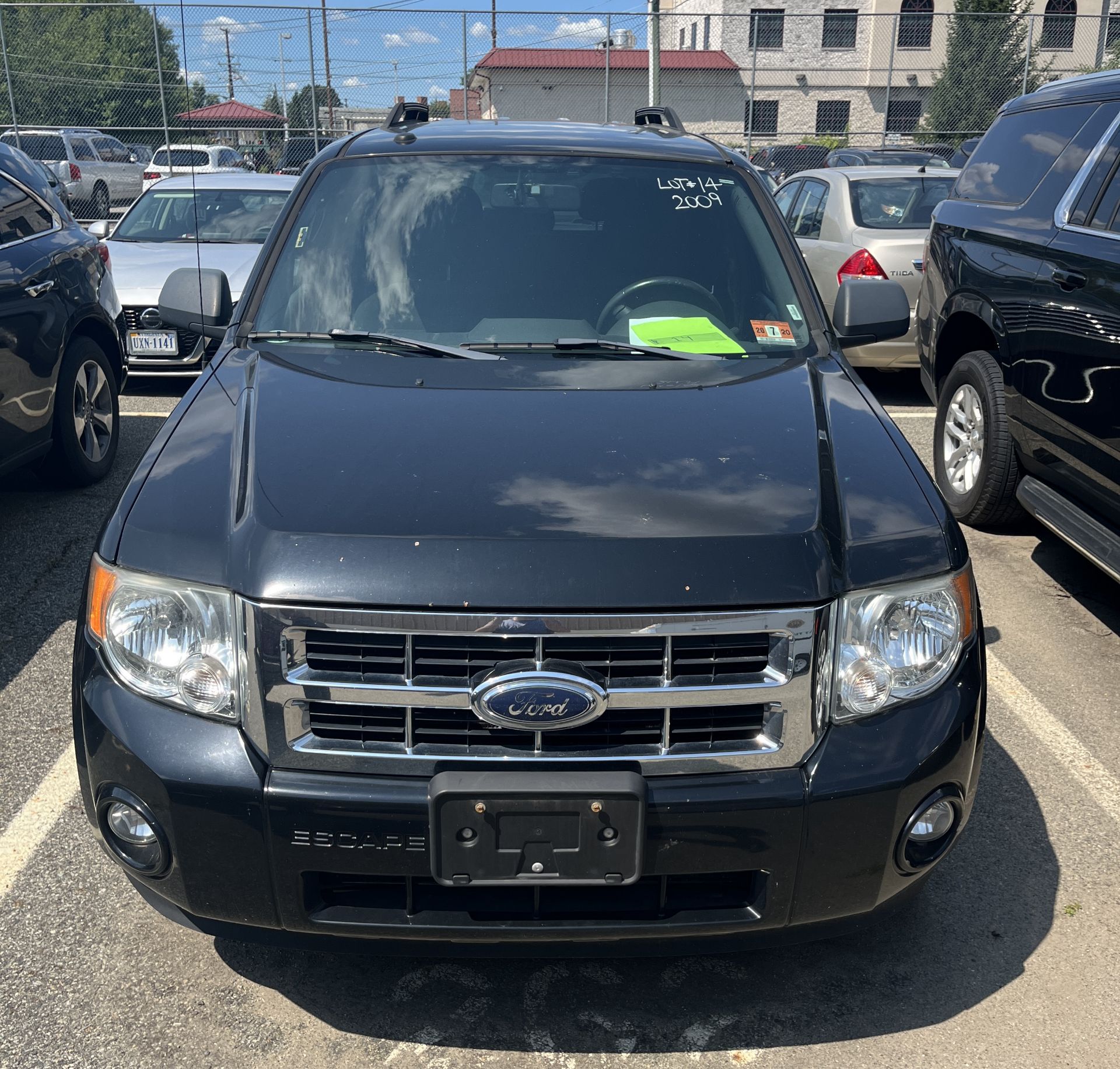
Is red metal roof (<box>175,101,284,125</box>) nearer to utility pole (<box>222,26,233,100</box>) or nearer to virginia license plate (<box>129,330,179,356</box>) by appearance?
utility pole (<box>222,26,233,100</box>)

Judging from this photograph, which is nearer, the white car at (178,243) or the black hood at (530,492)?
the black hood at (530,492)

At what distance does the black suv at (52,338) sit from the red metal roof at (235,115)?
16.8 m

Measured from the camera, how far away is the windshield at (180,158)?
937 inches

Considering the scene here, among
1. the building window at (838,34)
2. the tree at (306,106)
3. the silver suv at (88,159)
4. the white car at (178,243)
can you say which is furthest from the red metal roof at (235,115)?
the building window at (838,34)

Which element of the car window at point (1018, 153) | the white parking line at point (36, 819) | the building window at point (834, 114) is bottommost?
the building window at point (834, 114)

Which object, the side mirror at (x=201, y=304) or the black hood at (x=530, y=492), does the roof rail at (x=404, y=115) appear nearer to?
the side mirror at (x=201, y=304)

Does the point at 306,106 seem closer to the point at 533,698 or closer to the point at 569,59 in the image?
the point at 569,59

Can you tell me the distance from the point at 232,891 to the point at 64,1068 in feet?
1.90

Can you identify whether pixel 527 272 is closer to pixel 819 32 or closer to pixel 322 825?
pixel 322 825

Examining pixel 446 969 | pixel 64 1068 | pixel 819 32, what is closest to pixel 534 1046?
pixel 446 969

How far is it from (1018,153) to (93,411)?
4.80 meters

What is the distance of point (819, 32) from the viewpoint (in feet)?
141

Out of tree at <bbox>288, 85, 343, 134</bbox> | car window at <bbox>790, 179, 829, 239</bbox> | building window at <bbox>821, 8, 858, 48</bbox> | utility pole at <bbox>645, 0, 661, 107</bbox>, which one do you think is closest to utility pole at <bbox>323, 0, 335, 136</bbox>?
tree at <bbox>288, 85, 343, 134</bbox>

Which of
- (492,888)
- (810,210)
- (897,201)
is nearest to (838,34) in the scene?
(810,210)
